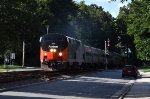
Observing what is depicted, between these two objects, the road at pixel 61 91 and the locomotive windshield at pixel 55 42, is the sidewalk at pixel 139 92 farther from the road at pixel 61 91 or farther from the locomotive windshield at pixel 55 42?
the locomotive windshield at pixel 55 42

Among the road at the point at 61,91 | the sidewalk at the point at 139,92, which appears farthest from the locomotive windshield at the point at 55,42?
the sidewalk at the point at 139,92

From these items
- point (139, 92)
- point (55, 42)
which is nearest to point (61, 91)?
point (139, 92)

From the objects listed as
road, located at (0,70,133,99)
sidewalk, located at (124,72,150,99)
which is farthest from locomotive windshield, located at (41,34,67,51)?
sidewalk, located at (124,72,150,99)

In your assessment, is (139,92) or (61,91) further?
(139,92)

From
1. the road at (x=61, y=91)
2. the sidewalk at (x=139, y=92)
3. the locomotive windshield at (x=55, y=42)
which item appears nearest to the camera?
the road at (x=61, y=91)

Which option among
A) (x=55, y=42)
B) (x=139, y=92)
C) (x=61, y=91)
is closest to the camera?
(x=61, y=91)

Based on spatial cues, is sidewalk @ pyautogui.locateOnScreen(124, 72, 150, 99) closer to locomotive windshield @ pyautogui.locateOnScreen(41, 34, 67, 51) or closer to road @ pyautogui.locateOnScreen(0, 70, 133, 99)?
road @ pyautogui.locateOnScreen(0, 70, 133, 99)

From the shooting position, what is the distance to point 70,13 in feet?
334

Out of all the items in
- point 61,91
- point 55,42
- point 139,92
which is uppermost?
point 55,42

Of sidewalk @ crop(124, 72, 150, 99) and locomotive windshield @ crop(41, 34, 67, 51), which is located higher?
locomotive windshield @ crop(41, 34, 67, 51)

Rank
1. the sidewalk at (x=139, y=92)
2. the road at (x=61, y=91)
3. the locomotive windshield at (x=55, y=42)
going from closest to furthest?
Result: 1. the road at (x=61, y=91)
2. the sidewalk at (x=139, y=92)
3. the locomotive windshield at (x=55, y=42)

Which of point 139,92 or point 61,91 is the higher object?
point 61,91

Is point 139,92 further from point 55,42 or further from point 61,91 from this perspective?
point 55,42

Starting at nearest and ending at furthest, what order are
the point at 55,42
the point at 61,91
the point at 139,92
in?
the point at 61,91
the point at 139,92
the point at 55,42
